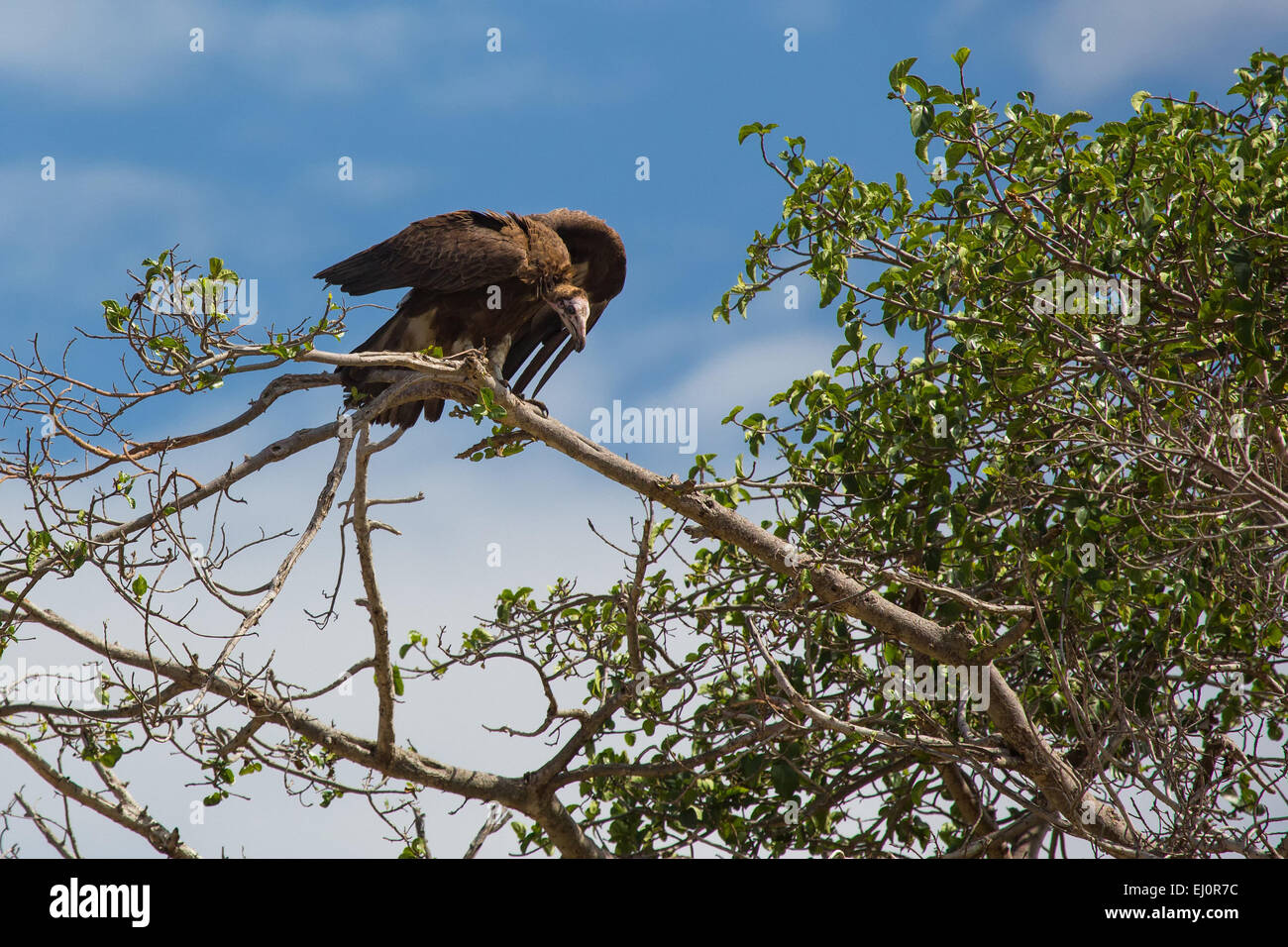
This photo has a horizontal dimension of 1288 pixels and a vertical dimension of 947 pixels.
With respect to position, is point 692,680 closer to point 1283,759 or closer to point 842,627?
point 842,627

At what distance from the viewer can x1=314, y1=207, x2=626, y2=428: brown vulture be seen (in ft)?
19.8

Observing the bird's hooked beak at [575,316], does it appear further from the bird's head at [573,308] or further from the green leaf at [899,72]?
the green leaf at [899,72]

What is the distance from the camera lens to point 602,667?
17.1 feet

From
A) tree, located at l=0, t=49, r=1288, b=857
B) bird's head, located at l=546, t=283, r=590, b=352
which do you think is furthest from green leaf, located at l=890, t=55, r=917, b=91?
bird's head, located at l=546, t=283, r=590, b=352

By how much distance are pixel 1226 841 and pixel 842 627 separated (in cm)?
169

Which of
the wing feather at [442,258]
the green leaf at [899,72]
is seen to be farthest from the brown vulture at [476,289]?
the green leaf at [899,72]

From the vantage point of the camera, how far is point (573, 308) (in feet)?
20.4

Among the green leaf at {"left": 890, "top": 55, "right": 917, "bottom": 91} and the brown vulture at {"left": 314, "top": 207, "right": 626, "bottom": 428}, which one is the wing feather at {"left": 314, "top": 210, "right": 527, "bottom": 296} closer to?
the brown vulture at {"left": 314, "top": 207, "right": 626, "bottom": 428}

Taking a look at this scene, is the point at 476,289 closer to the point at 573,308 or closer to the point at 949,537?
the point at 573,308

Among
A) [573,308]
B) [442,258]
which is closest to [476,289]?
[442,258]

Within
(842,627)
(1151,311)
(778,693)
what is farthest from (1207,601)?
(778,693)

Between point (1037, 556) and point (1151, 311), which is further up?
point (1151, 311)
